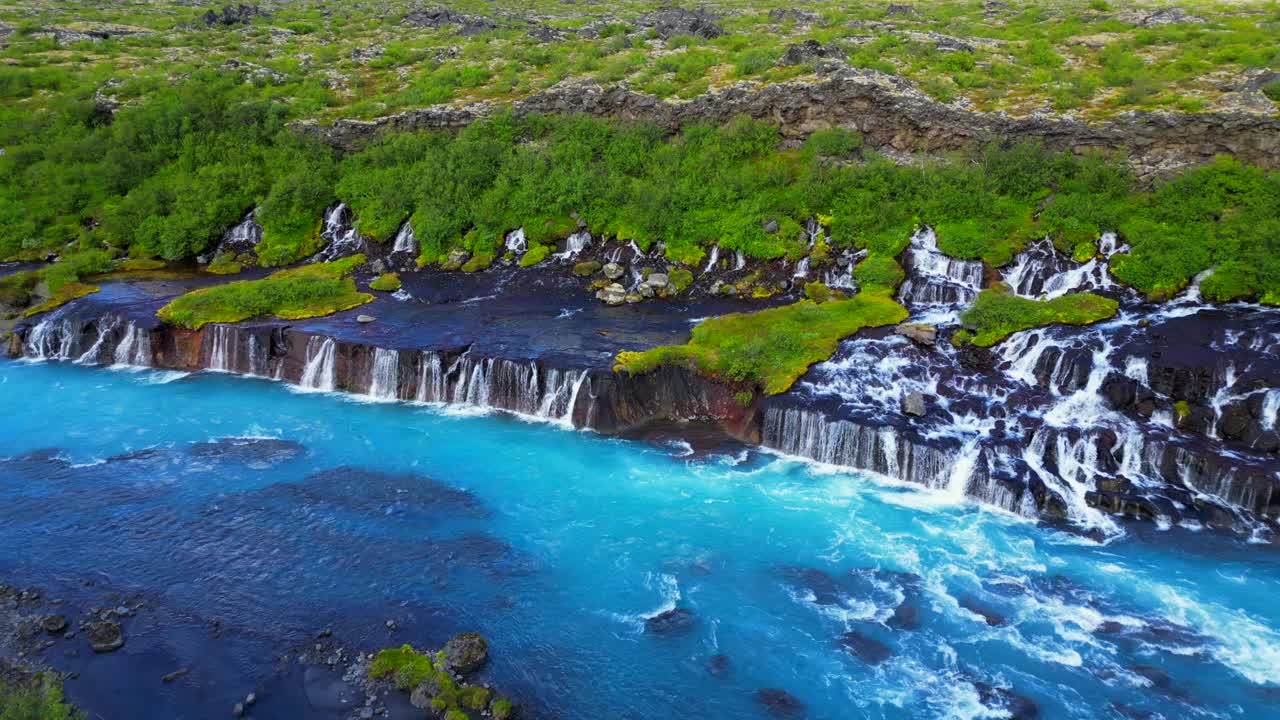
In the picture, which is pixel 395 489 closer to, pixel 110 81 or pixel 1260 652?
pixel 1260 652

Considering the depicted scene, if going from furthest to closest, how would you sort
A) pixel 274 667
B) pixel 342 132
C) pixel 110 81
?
pixel 110 81
pixel 342 132
pixel 274 667

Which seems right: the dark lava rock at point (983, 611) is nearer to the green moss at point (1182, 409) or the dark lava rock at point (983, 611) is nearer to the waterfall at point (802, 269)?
the green moss at point (1182, 409)

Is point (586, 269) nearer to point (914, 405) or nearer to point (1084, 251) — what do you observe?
point (914, 405)

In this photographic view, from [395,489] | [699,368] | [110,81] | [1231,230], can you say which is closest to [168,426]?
[395,489]

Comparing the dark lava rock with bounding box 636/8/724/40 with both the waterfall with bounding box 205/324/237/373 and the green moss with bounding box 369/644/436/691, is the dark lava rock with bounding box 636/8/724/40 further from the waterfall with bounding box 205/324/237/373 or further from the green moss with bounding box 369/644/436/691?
the green moss with bounding box 369/644/436/691

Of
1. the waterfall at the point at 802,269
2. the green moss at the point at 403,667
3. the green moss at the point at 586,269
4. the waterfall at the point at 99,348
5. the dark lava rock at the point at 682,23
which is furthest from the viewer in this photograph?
the dark lava rock at the point at 682,23

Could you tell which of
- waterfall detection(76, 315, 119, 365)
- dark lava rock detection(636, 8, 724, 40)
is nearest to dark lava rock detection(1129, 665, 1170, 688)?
waterfall detection(76, 315, 119, 365)

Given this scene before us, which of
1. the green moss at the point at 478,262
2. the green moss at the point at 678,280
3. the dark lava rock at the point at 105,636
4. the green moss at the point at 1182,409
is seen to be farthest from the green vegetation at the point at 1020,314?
the dark lava rock at the point at 105,636
